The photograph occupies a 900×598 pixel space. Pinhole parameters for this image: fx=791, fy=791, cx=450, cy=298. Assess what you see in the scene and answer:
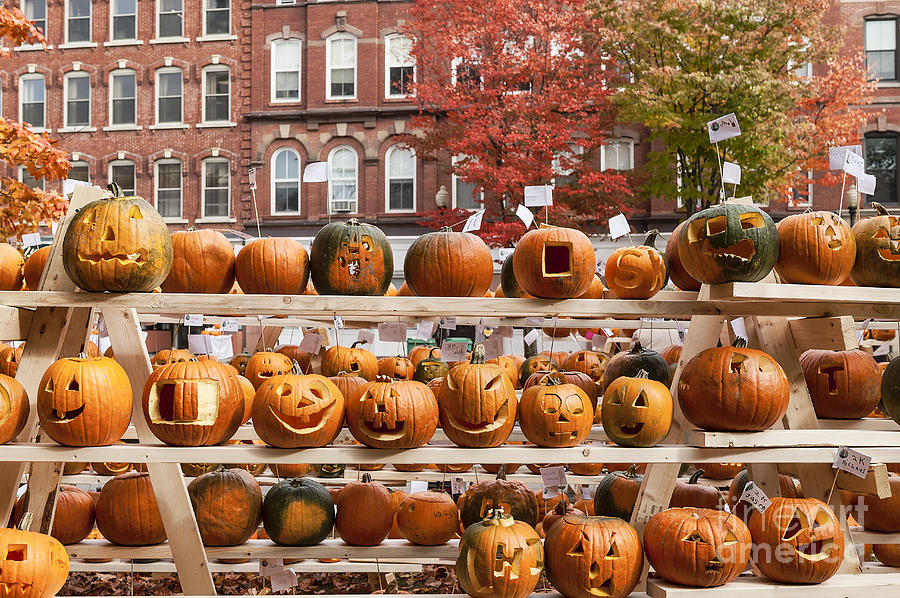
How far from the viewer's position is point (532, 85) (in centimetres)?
1900

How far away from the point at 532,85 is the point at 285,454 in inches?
658

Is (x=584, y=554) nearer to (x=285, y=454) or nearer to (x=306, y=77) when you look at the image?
(x=285, y=454)

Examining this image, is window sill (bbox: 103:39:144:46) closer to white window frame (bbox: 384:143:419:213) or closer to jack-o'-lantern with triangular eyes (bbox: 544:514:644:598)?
white window frame (bbox: 384:143:419:213)

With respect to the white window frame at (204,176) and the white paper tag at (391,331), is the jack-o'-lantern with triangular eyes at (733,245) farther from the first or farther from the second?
the white window frame at (204,176)

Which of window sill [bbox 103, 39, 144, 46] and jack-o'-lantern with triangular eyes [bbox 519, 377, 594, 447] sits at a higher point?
window sill [bbox 103, 39, 144, 46]

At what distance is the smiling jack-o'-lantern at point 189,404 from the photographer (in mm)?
3598

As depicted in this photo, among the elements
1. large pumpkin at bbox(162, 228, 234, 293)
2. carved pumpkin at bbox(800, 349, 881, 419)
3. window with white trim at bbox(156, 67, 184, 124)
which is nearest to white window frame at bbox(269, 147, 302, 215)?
window with white trim at bbox(156, 67, 184, 124)

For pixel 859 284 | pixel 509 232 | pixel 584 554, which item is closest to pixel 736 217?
pixel 859 284

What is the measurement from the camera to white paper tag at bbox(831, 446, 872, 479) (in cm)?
352

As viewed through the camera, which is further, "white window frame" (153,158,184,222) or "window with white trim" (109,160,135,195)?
"window with white trim" (109,160,135,195)

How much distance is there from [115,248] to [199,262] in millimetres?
652

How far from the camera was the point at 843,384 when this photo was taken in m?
4.23

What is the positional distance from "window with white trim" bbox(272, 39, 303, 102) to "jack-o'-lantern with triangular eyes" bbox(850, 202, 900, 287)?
21.6m

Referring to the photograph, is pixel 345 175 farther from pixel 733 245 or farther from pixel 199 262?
pixel 733 245
